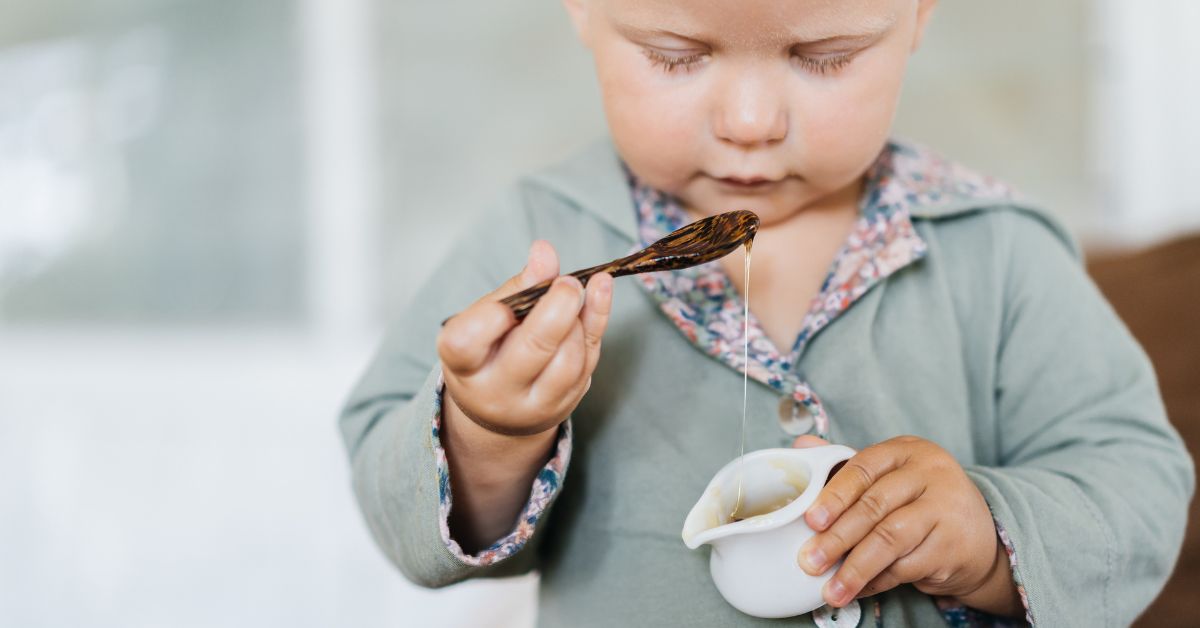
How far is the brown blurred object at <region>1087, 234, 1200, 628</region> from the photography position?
1058mm

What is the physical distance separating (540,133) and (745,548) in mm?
1682

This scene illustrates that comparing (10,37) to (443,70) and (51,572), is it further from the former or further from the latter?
(51,572)

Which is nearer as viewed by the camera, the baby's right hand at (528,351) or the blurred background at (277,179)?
the baby's right hand at (528,351)

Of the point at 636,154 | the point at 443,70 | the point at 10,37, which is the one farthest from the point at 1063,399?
the point at 10,37

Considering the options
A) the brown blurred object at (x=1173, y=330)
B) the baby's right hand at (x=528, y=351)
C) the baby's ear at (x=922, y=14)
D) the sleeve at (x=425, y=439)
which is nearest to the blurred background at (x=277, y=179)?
the brown blurred object at (x=1173, y=330)

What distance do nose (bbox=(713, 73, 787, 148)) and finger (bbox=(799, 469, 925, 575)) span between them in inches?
10.3

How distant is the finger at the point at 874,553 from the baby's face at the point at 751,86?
0.90 feet

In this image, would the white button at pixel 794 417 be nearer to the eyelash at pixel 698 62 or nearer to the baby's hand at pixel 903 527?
the baby's hand at pixel 903 527

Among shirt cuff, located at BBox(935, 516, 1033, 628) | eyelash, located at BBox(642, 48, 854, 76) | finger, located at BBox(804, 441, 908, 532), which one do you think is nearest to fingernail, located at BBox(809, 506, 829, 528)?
finger, located at BBox(804, 441, 908, 532)

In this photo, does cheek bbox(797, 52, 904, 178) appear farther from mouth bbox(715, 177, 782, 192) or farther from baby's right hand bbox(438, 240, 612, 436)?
baby's right hand bbox(438, 240, 612, 436)

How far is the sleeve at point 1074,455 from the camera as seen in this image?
770 millimetres

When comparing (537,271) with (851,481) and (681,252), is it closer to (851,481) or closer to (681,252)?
(681,252)

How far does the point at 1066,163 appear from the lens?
6.85ft

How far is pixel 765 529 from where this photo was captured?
654mm
